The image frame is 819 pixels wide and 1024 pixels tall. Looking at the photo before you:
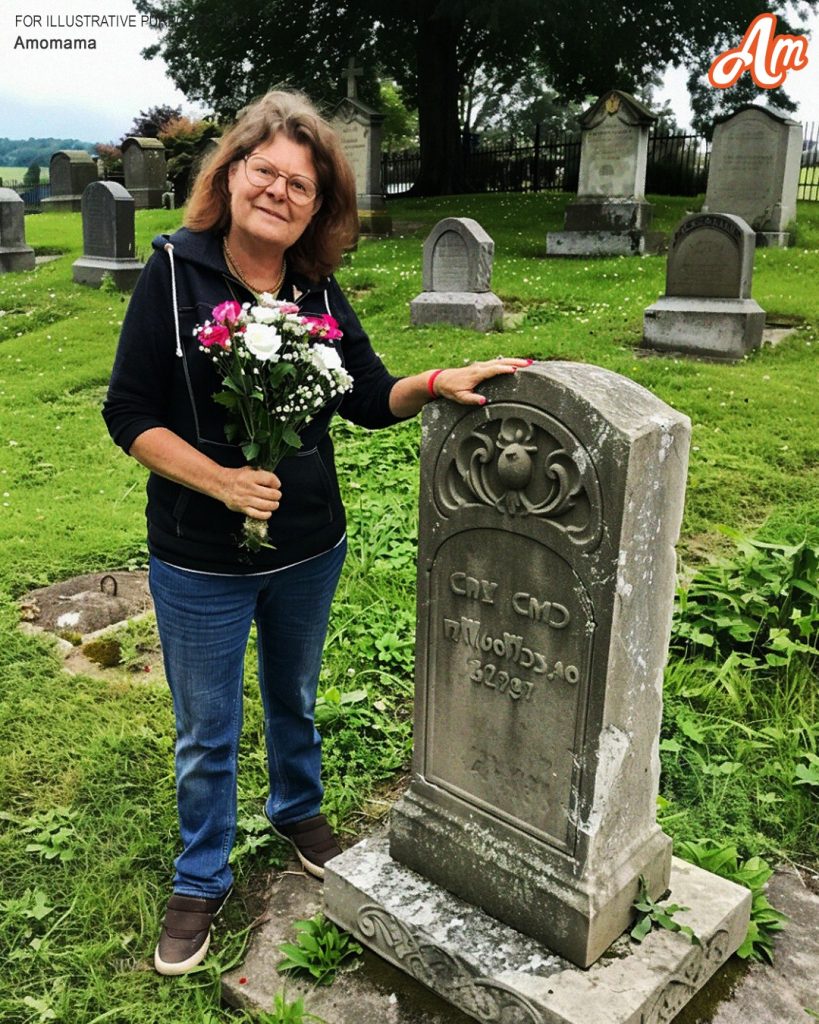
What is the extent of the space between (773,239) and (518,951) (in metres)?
12.8

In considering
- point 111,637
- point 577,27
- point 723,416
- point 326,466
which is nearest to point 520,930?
point 326,466

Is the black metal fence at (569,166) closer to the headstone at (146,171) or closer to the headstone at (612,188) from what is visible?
the headstone at (146,171)

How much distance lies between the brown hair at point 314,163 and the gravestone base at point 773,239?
12.2 metres

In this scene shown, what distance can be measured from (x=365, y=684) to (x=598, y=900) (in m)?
1.79

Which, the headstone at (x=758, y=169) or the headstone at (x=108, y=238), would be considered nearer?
the headstone at (x=108, y=238)

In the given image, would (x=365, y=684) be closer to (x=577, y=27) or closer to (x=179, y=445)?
(x=179, y=445)

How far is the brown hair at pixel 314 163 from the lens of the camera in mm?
2299

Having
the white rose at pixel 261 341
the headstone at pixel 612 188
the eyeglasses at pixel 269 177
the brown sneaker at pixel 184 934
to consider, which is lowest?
the brown sneaker at pixel 184 934

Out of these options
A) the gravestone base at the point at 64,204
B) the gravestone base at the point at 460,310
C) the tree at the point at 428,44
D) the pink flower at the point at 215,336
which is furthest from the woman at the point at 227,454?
the gravestone base at the point at 64,204

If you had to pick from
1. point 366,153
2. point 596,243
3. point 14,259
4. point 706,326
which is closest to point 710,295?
point 706,326

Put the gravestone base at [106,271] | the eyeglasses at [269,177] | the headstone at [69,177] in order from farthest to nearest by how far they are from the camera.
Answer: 1. the headstone at [69,177]
2. the gravestone base at [106,271]
3. the eyeglasses at [269,177]

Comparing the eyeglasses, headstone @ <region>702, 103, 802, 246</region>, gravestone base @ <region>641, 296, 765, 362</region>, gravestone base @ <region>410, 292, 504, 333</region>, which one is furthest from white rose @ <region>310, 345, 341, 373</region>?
headstone @ <region>702, 103, 802, 246</region>

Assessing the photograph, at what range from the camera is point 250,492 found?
2180 millimetres

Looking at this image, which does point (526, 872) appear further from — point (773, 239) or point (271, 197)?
point (773, 239)
